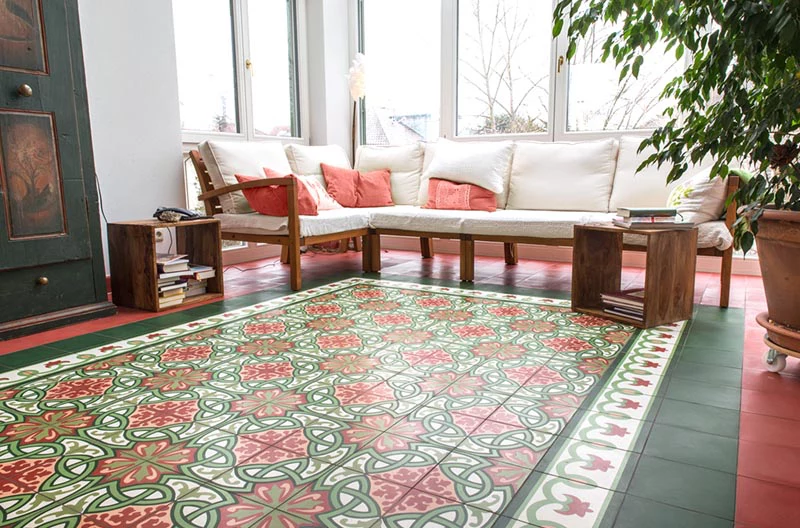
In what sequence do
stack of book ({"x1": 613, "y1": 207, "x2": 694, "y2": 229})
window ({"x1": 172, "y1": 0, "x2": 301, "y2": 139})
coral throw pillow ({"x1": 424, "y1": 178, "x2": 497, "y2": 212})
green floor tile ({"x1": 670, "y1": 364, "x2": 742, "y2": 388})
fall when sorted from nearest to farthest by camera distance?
green floor tile ({"x1": 670, "y1": 364, "x2": 742, "y2": 388}), stack of book ({"x1": 613, "y1": 207, "x2": 694, "y2": 229}), coral throw pillow ({"x1": 424, "y1": 178, "x2": 497, "y2": 212}), window ({"x1": 172, "y1": 0, "x2": 301, "y2": 139})

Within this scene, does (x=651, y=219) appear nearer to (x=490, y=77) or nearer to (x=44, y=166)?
(x=490, y=77)

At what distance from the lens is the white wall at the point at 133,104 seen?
338cm

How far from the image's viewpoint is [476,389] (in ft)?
6.39

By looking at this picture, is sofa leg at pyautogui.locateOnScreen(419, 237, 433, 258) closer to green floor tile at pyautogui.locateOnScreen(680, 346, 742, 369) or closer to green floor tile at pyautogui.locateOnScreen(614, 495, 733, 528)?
green floor tile at pyautogui.locateOnScreen(680, 346, 742, 369)

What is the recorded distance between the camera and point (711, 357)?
2.25m

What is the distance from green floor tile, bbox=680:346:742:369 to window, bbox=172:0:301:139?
3410 millimetres

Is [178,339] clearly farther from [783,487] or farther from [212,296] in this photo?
[783,487]

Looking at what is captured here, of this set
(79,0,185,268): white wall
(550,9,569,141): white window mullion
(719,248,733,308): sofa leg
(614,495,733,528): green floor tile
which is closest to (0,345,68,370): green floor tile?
(79,0,185,268): white wall

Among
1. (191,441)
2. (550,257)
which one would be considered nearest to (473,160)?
(550,257)

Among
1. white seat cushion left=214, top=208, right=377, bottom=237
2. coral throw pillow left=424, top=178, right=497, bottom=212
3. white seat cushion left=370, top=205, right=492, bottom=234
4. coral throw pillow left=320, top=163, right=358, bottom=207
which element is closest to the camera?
white seat cushion left=214, top=208, right=377, bottom=237

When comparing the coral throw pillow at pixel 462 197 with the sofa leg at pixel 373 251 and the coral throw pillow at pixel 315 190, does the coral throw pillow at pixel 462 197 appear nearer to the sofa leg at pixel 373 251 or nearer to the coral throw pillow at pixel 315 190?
the sofa leg at pixel 373 251

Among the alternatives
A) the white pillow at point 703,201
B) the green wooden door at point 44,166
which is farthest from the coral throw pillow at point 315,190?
the white pillow at point 703,201

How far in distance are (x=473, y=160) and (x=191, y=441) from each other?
9.57 ft

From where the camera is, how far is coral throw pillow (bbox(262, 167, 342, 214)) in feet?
12.2
